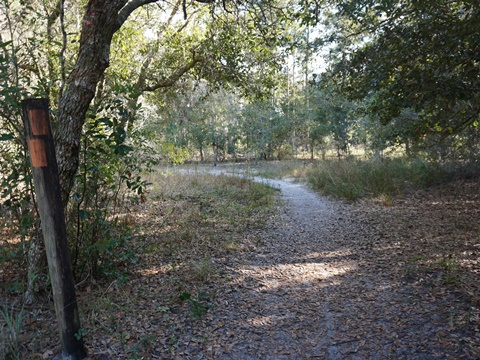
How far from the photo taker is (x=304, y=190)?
12422 mm

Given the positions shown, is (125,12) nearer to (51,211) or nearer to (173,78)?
(51,211)

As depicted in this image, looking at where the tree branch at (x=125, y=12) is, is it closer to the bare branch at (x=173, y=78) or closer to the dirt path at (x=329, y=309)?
the dirt path at (x=329, y=309)

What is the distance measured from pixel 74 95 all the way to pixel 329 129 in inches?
866

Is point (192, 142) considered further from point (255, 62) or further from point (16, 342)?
point (16, 342)

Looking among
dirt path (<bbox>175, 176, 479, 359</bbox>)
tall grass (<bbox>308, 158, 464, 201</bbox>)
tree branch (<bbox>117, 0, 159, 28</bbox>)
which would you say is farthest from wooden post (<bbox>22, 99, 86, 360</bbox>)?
tall grass (<bbox>308, 158, 464, 201</bbox>)

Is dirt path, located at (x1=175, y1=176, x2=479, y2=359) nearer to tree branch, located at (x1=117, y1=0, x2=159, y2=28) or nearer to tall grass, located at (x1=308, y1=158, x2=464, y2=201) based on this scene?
tree branch, located at (x1=117, y1=0, x2=159, y2=28)

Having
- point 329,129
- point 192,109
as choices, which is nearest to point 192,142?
point 192,109

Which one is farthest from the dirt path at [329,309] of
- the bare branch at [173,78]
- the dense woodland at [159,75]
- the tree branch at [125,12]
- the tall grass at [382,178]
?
the bare branch at [173,78]

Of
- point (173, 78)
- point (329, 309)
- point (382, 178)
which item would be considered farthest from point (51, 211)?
point (382, 178)

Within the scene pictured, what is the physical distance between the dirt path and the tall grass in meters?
4.06

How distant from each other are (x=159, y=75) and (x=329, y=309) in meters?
7.07

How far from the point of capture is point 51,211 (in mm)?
2629

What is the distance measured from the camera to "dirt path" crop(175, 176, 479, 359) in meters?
3.08

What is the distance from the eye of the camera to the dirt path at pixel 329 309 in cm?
308
